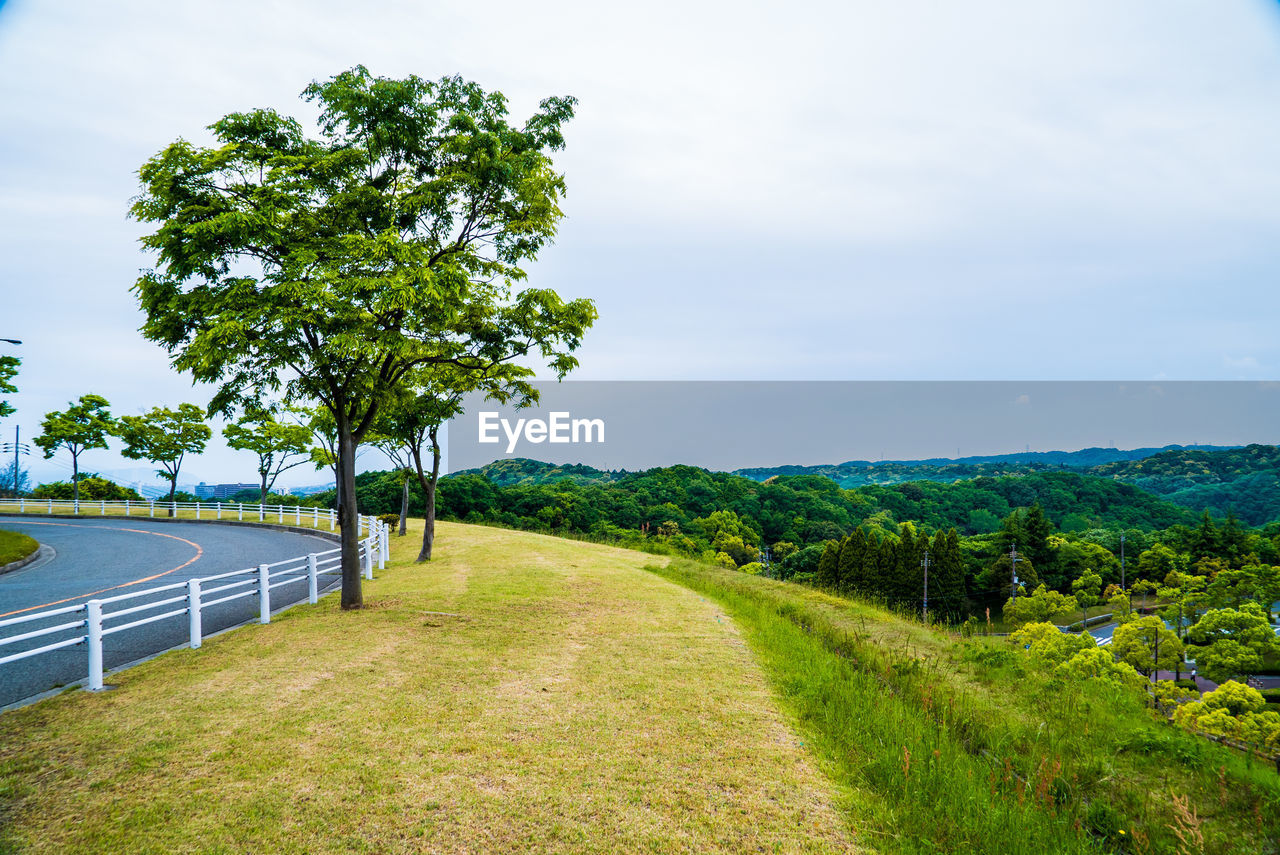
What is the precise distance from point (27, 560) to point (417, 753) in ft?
66.4

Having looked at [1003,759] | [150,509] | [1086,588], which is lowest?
[1086,588]

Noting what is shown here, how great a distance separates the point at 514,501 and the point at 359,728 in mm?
55445

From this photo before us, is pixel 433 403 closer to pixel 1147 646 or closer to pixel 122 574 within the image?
pixel 122 574

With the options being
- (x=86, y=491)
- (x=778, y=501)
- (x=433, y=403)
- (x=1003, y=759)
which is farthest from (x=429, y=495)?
(x=778, y=501)

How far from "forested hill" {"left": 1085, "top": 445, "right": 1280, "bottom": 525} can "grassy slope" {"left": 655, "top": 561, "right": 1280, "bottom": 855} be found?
155540mm

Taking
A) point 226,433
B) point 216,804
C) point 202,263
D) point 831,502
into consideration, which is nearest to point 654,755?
point 216,804

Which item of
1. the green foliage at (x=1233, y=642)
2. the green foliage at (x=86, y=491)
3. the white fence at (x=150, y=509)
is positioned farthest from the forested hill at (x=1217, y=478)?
the green foliage at (x=86, y=491)

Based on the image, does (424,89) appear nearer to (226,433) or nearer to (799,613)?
(799,613)

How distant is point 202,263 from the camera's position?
1055 cm

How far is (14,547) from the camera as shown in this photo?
730 inches

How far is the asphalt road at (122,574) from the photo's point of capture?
797cm

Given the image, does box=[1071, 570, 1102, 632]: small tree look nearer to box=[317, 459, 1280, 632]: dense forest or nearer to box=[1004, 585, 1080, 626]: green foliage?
box=[317, 459, 1280, 632]: dense forest

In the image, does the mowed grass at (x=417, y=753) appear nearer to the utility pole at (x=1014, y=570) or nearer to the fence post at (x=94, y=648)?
the fence post at (x=94, y=648)

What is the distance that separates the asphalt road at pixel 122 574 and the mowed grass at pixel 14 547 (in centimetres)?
66
